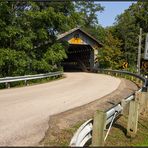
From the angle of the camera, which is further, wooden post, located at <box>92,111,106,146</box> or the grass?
the grass

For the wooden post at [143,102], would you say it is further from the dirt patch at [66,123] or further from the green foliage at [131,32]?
the green foliage at [131,32]

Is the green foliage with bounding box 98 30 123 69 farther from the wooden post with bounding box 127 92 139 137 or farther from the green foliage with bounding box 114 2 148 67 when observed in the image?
the wooden post with bounding box 127 92 139 137

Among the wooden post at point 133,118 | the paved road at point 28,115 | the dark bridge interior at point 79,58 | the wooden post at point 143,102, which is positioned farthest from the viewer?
the dark bridge interior at point 79,58

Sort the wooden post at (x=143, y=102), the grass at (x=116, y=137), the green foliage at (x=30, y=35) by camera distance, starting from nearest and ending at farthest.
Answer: the grass at (x=116, y=137), the wooden post at (x=143, y=102), the green foliage at (x=30, y=35)

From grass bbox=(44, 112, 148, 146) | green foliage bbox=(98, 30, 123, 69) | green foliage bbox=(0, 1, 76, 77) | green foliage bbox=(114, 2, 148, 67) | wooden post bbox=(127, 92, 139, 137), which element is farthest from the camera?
green foliage bbox=(114, 2, 148, 67)

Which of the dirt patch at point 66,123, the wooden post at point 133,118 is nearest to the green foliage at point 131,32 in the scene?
the dirt patch at point 66,123

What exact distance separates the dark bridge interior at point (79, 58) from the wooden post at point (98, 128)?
145 ft

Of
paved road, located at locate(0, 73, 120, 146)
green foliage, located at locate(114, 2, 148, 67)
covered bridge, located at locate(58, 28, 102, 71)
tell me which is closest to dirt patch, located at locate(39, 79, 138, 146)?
paved road, located at locate(0, 73, 120, 146)

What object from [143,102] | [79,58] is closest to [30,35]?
[143,102]

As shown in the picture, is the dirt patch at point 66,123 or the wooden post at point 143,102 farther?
the wooden post at point 143,102

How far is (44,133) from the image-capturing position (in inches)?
319

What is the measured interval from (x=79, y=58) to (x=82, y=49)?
2.20 metres

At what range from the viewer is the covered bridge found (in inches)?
1884

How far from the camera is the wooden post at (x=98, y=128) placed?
20.8 feet
